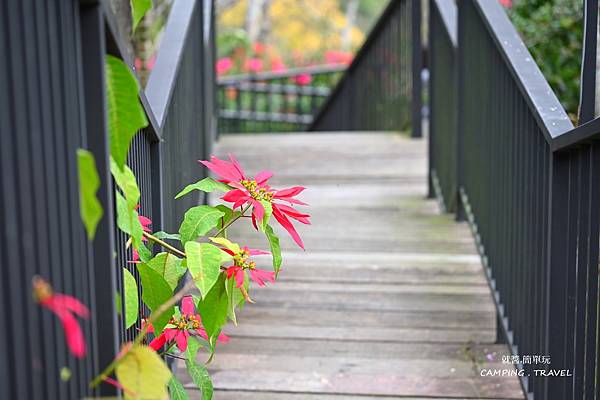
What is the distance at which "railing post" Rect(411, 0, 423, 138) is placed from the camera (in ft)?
17.3

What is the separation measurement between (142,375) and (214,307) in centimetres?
45

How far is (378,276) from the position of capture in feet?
11.1

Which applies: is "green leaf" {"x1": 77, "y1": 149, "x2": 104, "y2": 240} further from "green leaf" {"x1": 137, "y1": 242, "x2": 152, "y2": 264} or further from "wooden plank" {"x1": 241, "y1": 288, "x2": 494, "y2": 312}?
"wooden plank" {"x1": 241, "y1": 288, "x2": 494, "y2": 312}

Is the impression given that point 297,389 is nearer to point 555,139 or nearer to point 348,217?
point 555,139

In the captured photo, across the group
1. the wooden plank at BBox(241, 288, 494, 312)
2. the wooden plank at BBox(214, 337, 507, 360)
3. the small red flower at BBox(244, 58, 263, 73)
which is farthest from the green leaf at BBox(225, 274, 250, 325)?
the small red flower at BBox(244, 58, 263, 73)

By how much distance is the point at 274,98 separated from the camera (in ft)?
33.2

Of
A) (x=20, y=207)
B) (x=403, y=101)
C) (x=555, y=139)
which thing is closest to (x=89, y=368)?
(x=20, y=207)

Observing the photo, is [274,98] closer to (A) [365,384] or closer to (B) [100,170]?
(A) [365,384]

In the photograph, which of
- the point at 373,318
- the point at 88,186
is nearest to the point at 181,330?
the point at 88,186

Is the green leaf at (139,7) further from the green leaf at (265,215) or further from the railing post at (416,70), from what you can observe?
the railing post at (416,70)

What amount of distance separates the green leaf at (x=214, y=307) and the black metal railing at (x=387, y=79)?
393 cm

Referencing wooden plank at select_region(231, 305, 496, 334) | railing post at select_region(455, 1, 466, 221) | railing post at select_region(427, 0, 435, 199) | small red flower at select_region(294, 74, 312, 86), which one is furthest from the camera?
small red flower at select_region(294, 74, 312, 86)

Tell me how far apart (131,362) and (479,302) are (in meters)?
2.14

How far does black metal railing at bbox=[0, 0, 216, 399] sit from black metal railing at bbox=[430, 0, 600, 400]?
92cm
